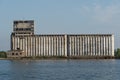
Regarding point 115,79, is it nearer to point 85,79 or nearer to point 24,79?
point 85,79

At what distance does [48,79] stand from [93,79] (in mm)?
8175

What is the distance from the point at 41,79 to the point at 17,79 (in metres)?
4.37

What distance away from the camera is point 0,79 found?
269ft

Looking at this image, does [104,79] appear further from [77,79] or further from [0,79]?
[0,79]

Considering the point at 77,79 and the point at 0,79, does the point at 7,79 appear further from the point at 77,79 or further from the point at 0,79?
the point at 77,79

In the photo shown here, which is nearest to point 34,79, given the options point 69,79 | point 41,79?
point 41,79

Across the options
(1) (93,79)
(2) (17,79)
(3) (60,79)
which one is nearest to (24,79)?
(2) (17,79)

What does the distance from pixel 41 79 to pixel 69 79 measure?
508cm

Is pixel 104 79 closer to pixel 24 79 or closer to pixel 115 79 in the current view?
pixel 115 79

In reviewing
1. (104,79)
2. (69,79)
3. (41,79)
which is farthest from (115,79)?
(41,79)

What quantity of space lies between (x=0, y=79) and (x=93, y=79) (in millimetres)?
16684

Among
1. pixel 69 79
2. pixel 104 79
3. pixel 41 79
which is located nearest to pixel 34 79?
pixel 41 79

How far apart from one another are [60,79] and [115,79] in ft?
32.1

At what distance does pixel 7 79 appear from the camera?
82625 millimetres
